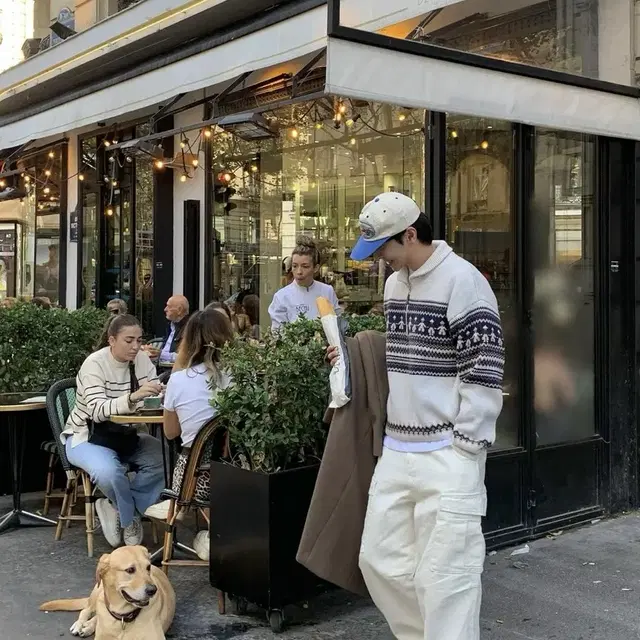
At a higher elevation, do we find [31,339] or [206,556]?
[31,339]

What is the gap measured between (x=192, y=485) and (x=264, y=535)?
765 millimetres

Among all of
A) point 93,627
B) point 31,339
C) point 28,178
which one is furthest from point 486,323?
point 28,178

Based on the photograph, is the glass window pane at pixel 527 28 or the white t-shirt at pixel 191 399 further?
the glass window pane at pixel 527 28

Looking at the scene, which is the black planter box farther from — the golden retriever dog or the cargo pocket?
the cargo pocket

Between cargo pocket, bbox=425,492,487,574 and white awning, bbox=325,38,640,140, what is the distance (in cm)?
194

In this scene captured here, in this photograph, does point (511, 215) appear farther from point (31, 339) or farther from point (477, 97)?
point (31, 339)

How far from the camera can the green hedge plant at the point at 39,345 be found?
6.24m

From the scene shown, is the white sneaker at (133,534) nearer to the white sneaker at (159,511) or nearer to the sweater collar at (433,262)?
the white sneaker at (159,511)

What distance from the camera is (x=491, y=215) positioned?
516 centimetres

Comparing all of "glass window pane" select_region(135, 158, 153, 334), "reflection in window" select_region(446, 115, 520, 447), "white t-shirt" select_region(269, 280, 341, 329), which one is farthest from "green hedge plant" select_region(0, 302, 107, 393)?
"glass window pane" select_region(135, 158, 153, 334)

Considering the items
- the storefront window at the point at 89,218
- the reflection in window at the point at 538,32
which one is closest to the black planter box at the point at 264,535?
the reflection in window at the point at 538,32

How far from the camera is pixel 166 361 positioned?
7.70 meters

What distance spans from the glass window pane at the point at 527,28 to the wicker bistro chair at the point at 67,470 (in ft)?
9.76

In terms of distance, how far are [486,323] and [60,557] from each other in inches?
130
